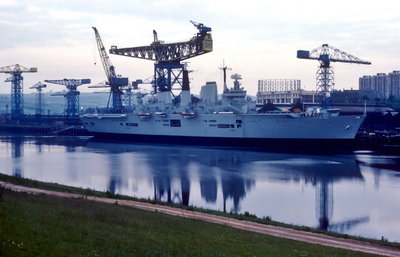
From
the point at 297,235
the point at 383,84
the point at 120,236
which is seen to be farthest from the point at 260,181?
the point at 383,84

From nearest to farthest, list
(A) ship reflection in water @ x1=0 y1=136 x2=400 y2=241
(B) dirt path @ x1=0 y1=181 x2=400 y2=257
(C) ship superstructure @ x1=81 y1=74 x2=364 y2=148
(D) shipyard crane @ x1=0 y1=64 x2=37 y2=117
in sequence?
(B) dirt path @ x1=0 y1=181 x2=400 y2=257 < (A) ship reflection in water @ x1=0 y1=136 x2=400 y2=241 < (C) ship superstructure @ x1=81 y1=74 x2=364 y2=148 < (D) shipyard crane @ x1=0 y1=64 x2=37 y2=117

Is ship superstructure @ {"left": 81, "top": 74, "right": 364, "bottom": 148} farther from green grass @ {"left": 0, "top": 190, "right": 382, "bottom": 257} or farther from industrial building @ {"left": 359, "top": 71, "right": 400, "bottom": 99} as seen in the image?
industrial building @ {"left": 359, "top": 71, "right": 400, "bottom": 99}

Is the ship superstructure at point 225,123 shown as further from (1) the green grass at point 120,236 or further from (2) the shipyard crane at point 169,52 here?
(1) the green grass at point 120,236

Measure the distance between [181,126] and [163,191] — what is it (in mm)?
44455

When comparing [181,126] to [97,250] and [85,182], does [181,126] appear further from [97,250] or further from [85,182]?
[97,250]

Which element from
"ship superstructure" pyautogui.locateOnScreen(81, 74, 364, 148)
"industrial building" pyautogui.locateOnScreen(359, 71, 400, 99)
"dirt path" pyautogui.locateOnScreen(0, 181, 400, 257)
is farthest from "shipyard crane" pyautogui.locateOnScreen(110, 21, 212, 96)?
"industrial building" pyautogui.locateOnScreen(359, 71, 400, 99)

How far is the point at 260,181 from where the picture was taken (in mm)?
37094

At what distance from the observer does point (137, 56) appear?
273 ft

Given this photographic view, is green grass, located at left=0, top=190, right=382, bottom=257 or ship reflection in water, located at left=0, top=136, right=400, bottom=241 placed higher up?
green grass, located at left=0, top=190, right=382, bottom=257

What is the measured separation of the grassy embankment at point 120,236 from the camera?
923cm

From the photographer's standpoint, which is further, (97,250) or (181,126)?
(181,126)

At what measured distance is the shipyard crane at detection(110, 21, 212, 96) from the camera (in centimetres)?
7300

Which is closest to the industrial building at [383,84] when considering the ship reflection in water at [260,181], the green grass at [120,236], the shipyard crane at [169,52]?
the shipyard crane at [169,52]

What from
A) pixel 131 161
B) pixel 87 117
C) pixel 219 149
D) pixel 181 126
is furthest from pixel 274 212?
pixel 87 117
